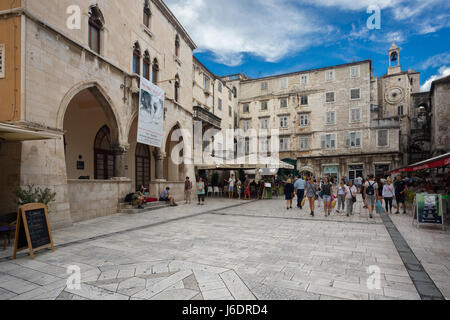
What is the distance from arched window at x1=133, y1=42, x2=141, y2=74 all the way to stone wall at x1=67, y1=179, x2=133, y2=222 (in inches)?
250

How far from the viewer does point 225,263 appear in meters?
5.32

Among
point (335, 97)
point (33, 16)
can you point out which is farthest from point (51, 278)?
point (335, 97)

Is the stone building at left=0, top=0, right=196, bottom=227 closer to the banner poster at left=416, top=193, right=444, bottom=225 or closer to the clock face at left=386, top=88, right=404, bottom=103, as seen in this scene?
the banner poster at left=416, top=193, right=444, bottom=225

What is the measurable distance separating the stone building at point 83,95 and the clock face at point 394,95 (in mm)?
35055

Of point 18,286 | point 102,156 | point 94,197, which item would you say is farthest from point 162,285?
point 102,156

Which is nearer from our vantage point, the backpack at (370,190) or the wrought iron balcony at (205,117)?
the backpack at (370,190)

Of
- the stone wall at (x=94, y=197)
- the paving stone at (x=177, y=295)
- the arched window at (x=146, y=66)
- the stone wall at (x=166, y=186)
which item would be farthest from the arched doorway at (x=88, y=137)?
the paving stone at (x=177, y=295)

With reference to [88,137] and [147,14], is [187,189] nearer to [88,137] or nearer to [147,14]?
[88,137]

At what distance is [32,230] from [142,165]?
42.5 feet

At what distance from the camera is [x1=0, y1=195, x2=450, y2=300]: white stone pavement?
13.2ft

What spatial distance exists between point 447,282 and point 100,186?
455 inches

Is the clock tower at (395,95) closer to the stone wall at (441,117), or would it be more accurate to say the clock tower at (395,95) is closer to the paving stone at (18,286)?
the stone wall at (441,117)

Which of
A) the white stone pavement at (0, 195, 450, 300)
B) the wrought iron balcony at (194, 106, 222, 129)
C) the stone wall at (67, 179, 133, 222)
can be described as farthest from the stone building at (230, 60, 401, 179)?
the stone wall at (67, 179, 133, 222)

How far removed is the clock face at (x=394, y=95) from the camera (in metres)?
40.3
